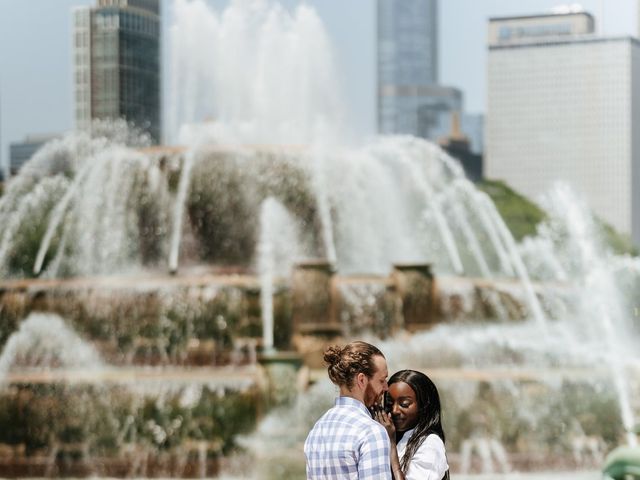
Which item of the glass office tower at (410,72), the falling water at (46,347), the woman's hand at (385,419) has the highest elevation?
the glass office tower at (410,72)

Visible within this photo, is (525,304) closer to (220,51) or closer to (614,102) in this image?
(220,51)

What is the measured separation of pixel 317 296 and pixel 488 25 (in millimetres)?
78541

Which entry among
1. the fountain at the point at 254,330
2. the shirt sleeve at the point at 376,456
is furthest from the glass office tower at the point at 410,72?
the shirt sleeve at the point at 376,456

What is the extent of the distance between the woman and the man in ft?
0.28

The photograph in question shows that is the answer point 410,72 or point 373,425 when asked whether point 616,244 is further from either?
point 410,72

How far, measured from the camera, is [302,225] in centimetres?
2053

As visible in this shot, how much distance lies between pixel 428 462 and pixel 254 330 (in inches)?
477

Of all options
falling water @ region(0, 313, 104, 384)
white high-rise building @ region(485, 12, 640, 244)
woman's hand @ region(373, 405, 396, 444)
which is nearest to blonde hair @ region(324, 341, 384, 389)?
woman's hand @ region(373, 405, 396, 444)

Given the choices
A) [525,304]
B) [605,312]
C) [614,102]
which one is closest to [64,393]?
[525,304]

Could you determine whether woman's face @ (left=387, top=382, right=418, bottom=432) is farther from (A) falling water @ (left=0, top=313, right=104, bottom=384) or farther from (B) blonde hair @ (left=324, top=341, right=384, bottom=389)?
(A) falling water @ (left=0, top=313, right=104, bottom=384)

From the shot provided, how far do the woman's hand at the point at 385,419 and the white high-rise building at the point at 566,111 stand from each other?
85048 millimetres

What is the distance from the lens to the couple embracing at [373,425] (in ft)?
12.3

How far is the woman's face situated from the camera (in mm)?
3920

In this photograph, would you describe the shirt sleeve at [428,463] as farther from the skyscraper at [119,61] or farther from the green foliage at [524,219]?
the skyscraper at [119,61]
